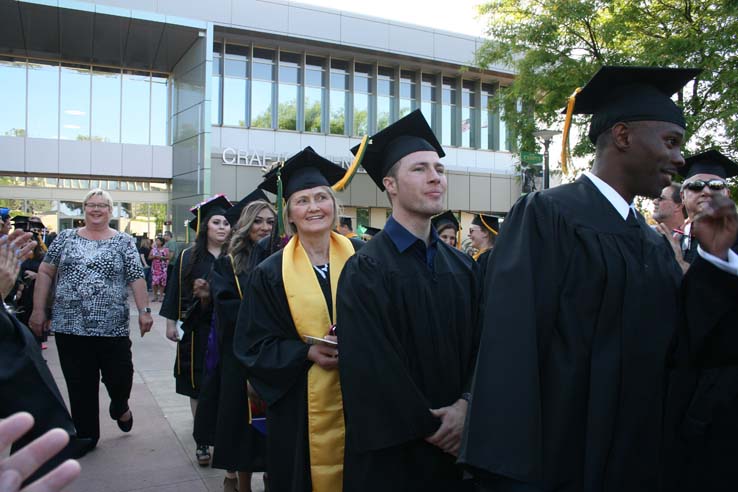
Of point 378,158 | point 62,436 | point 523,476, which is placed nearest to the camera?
point 62,436

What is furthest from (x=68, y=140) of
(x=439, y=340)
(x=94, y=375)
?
(x=439, y=340)

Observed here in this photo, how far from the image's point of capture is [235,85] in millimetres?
20188

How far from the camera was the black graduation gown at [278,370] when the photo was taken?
2928 millimetres

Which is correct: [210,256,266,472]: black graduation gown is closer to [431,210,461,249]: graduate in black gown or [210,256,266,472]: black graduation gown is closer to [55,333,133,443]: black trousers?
[55,333,133,443]: black trousers

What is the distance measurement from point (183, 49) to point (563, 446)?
19971 mm

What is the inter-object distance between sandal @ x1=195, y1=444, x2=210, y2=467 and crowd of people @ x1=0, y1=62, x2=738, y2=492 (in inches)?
25.9

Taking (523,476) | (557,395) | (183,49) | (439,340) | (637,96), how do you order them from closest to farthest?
(523,476) → (557,395) → (637,96) → (439,340) → (183,49)

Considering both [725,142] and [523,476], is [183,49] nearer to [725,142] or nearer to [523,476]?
[725,142]

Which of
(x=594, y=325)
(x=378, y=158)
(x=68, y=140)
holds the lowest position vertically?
(x=594, y=325)

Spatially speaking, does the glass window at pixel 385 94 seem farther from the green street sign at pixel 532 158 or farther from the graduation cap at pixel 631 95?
the graduation cap at pixel 631 95

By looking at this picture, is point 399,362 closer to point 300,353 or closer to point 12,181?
point 300,353

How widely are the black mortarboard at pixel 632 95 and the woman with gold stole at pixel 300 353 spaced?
5.03ft

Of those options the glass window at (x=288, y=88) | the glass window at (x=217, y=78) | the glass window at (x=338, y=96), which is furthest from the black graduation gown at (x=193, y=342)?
the glass window at (x=338, y=96)

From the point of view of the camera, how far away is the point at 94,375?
4930 mm
